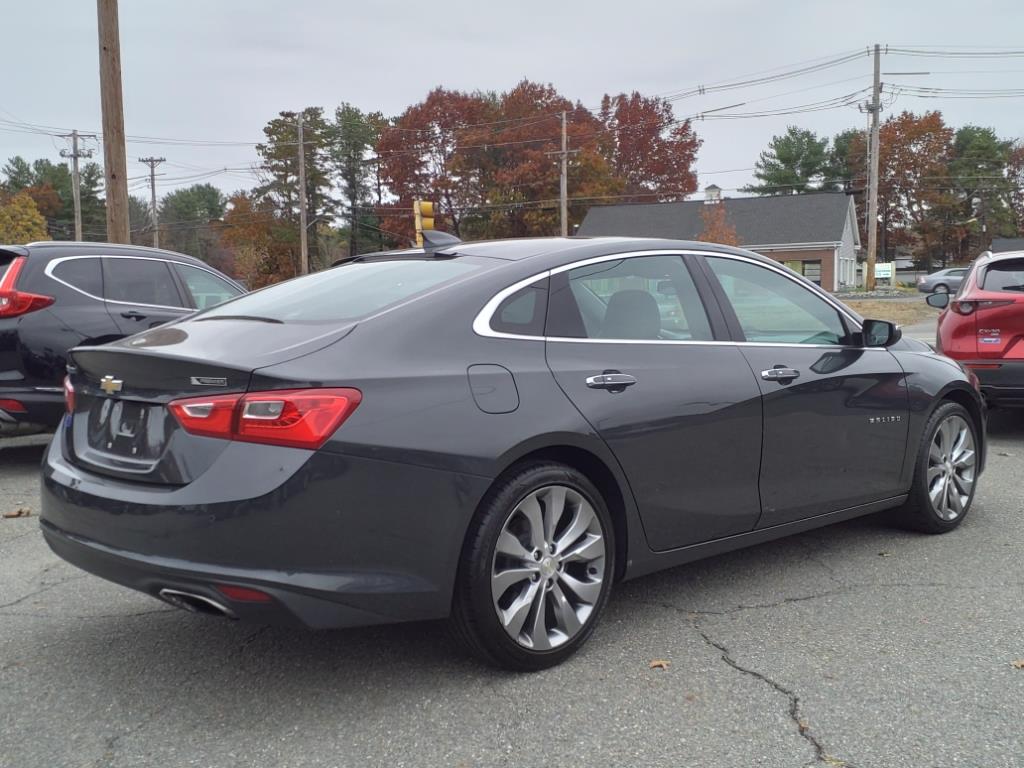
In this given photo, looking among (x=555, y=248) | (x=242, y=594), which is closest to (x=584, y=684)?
(x=242, y=594)

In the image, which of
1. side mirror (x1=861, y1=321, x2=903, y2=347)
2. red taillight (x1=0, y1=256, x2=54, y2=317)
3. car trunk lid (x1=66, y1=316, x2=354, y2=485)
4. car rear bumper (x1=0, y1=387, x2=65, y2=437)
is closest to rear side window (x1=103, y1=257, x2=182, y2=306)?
red taillight (x1=0, y1=256, x2=54, y2=317)

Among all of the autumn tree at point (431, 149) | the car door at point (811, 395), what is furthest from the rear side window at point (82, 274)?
the autumn tree at point (431, 149)

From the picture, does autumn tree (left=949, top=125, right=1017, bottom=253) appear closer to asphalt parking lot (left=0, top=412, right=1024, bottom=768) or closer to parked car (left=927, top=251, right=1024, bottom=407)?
parked car (left=927, top=251, right=1024, bottom=407)

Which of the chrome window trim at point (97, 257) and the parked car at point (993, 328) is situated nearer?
the chrome window trim at point (97, 257)

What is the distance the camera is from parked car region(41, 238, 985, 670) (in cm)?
298

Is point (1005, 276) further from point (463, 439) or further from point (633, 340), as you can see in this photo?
point (463, 439)

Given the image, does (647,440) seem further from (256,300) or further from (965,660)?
(256,300)

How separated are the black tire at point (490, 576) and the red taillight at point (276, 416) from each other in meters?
0.62

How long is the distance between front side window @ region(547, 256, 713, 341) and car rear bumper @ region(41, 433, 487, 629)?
0.93 m

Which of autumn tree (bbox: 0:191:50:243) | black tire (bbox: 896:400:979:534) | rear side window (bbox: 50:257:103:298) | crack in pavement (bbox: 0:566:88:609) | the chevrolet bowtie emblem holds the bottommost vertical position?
crack in pavement (bbox: 0:566:88:609)

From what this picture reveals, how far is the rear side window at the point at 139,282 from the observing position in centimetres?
764

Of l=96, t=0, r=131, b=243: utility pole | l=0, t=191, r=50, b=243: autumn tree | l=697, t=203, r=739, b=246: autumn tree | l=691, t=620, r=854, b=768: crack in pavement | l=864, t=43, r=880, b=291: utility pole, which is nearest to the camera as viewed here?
l=691, t=620, r=854, b=768: crack in pavement

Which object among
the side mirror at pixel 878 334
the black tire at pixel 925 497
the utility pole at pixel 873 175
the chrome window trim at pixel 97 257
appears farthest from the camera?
the utility pole at pixel 873 175

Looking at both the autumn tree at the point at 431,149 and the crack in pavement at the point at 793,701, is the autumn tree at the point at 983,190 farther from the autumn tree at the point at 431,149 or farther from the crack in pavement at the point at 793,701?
the crack in pavement at the point at 793,701
